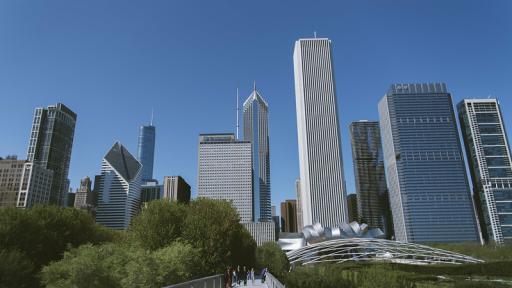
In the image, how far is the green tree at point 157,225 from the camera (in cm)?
4541

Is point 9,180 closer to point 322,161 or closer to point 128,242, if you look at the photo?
point 322,161

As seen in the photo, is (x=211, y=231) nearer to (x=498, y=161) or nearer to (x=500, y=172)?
(x=500, y=172)

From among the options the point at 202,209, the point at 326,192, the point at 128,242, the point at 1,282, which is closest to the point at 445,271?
the point at 202,209

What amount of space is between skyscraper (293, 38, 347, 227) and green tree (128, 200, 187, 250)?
13691 cm

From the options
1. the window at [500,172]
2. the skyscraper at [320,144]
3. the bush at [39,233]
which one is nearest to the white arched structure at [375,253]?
the skyscraper at [320,144]

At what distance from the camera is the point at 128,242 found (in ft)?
160

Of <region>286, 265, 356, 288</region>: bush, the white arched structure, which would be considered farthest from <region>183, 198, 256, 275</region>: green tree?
the white arched structure

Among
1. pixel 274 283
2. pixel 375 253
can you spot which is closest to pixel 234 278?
pixel 274 283

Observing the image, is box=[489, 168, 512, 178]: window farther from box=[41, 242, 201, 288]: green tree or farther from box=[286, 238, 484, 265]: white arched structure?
box=[41, 242, 201, 288]: green tree

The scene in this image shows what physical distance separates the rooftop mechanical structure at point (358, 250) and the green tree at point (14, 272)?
76643mm

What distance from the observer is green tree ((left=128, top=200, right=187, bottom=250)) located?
45.4 meters

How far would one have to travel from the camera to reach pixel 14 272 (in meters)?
32.6

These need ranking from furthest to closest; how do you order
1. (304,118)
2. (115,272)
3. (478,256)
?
(304,118) → (478,256) → (115,272)

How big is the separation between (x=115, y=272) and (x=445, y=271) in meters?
48.1
